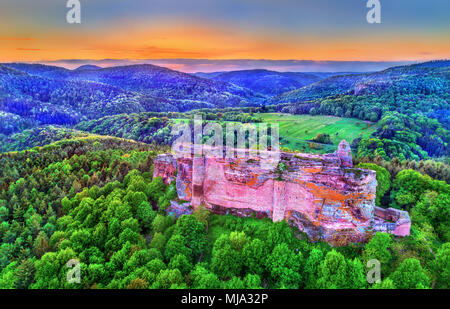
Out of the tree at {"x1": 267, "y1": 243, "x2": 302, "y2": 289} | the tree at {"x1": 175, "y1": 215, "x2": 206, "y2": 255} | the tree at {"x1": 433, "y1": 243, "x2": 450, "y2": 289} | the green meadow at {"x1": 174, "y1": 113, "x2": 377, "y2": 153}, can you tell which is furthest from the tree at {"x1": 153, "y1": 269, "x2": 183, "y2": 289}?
the green meadow at {"x1": 174, "y1": 113, "x2": 377, "y2": 153}

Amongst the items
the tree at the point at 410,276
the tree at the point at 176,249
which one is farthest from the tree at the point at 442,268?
the tree at the point at 176,249

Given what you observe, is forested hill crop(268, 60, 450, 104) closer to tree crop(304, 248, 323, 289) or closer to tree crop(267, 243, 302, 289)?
tree crop(304, 248, 323, 289)

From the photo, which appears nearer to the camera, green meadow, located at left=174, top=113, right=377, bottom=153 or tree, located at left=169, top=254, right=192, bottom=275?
tree, located at left=169, top=254, right=192, bottom=275

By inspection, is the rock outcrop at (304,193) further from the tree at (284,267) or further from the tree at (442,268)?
the tree at (284,267)

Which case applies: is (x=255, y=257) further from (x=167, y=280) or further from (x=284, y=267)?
(x=167, y=280)

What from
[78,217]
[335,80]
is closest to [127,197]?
[78,217]

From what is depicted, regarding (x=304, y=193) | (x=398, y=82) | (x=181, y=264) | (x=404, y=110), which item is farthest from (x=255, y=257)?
(x=398, y=82)

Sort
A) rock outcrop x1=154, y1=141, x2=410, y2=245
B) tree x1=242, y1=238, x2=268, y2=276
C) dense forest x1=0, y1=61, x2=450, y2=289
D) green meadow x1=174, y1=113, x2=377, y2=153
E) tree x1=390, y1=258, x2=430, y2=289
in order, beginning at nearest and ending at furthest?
tree x1=390, y1=258, x2=430, y2=289
dense forest x1=0, y1=61, x2=450, y2=289
tree x1=242, y1=238, x2=268, y2=276
rock outcrop x1=154, y1=141, x2=410, y2=245
green meadow x1=174, y1=113, x2=377, y2=153
